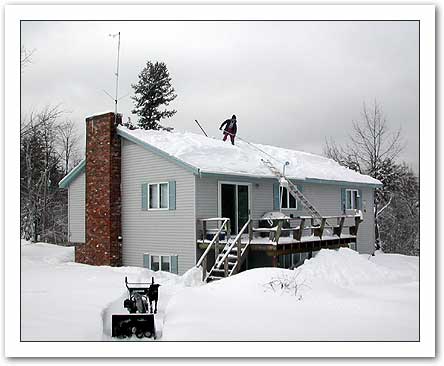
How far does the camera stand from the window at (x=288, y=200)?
15.4 metres

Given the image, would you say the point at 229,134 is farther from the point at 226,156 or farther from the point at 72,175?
the point at 72,175

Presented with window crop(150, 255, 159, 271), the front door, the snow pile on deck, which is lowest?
window crop(150, 255, 159, 271)

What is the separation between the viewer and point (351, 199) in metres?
18.4

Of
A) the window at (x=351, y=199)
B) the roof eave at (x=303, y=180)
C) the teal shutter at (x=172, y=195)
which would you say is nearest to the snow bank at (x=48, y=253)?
the teal shutter at (x=172, y=195)

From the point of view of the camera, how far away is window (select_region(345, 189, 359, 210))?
18.2 metres

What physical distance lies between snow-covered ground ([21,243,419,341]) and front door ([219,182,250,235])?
2885 millimetres

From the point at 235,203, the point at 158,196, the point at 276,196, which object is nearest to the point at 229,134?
the point at 276,196

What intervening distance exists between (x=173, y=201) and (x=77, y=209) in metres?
4.33

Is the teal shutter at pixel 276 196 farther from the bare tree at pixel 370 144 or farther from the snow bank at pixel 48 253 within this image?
the snow bank at pixel 48 253

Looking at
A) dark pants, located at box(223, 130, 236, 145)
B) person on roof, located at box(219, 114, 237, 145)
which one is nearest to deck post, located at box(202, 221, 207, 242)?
person on roof, located at box(219, 114, 237, 145)

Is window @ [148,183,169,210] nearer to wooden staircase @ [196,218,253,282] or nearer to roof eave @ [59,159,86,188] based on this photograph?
wooden staircase @ [196,218,253,282]
